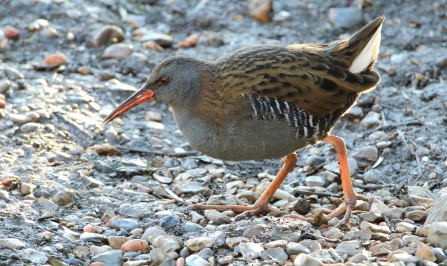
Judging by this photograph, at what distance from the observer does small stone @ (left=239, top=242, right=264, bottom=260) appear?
4391mm

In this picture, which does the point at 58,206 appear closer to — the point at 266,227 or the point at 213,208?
the point at 213,208

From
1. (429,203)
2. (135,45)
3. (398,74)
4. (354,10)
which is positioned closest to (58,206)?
(429,203)

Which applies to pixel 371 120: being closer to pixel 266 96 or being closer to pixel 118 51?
pixel 266 96

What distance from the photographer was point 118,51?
808cm

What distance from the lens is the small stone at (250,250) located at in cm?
439

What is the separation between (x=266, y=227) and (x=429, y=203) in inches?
51.9

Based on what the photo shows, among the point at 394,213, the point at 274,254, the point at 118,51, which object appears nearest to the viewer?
the point at 274,254

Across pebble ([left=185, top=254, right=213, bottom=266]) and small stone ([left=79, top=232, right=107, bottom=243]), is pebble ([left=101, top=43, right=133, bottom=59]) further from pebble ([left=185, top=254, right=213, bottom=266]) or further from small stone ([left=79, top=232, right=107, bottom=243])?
pebble ([left=185, top=254, right=213, bottom=266])

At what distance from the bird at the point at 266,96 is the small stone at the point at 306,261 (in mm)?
851

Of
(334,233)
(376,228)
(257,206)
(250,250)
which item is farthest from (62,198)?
(376,228)

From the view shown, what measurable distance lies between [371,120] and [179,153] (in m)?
1.90

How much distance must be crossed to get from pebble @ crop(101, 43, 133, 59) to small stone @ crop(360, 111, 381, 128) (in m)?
2.85

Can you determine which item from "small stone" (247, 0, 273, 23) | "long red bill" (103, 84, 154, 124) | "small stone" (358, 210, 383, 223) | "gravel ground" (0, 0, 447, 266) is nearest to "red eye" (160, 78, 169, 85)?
"long red bill" (103, 84, 154, 124)

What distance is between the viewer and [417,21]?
8.63m
